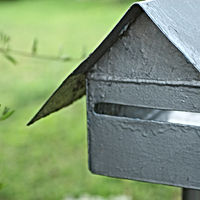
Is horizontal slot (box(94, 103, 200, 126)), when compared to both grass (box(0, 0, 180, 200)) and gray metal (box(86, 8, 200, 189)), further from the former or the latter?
grass (box(0, 0, 180, 200))

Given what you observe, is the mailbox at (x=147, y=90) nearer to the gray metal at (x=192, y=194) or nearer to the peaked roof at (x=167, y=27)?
the peaked roof at (x=167, y=27)

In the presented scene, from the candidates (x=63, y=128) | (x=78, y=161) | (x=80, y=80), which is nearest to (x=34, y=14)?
(x=63, y=128)

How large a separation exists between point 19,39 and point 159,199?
489 cm

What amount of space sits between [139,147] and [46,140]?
270cm

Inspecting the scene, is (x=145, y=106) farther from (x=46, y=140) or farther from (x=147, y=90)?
(x=46, y=140)

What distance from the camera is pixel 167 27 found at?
3.44ft

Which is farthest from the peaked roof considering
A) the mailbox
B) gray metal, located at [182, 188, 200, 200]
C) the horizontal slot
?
gray metal, located at [182, 188, 200, 200]

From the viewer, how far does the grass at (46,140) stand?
3.07 metres

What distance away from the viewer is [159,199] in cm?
295

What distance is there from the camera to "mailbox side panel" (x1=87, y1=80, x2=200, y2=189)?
1.16 metres

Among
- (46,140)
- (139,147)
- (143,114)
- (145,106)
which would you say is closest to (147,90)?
(145,106)

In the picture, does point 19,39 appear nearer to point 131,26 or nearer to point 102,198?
point 102,198

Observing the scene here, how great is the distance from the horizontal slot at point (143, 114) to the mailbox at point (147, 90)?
38 millimetres

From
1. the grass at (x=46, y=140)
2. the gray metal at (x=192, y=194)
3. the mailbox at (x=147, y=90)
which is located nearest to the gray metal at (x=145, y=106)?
the mailbox at (x=147, y=90)
